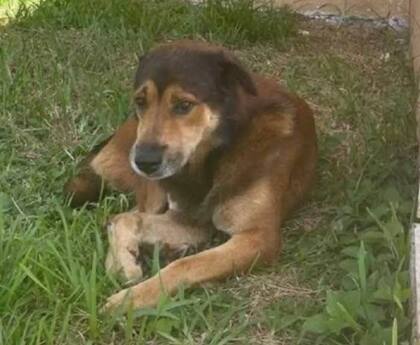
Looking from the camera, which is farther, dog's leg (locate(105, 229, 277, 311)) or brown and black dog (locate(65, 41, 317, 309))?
brown and black dog (locate(65, 41, 317, 309))

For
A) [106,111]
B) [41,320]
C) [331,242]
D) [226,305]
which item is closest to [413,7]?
[106,111]

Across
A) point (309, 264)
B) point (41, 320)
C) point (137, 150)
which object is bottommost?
point (309, 264)

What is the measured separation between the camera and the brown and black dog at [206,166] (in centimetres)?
414

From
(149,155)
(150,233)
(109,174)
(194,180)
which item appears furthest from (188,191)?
(109,174)

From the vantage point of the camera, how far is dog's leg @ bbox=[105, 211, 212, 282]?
433cm

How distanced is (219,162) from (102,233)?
0.54 meters

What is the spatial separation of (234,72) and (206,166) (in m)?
0.38

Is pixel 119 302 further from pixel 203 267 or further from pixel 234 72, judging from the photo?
pixel 234 72

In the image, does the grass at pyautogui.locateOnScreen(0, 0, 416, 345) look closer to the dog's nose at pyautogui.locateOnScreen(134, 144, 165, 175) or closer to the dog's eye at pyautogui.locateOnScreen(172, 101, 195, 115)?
the dog's nose at pyautogui.locateOnScreen(134, 144, 165, 175)

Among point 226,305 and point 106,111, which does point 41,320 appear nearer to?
point 226,305

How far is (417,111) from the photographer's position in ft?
16.5

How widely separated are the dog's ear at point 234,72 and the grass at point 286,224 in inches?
25.9

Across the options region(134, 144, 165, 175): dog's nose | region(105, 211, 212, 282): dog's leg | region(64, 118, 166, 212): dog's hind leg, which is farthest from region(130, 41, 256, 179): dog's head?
region(64, 118, 166, 212): dog's hind leg

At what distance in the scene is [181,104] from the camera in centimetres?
418
